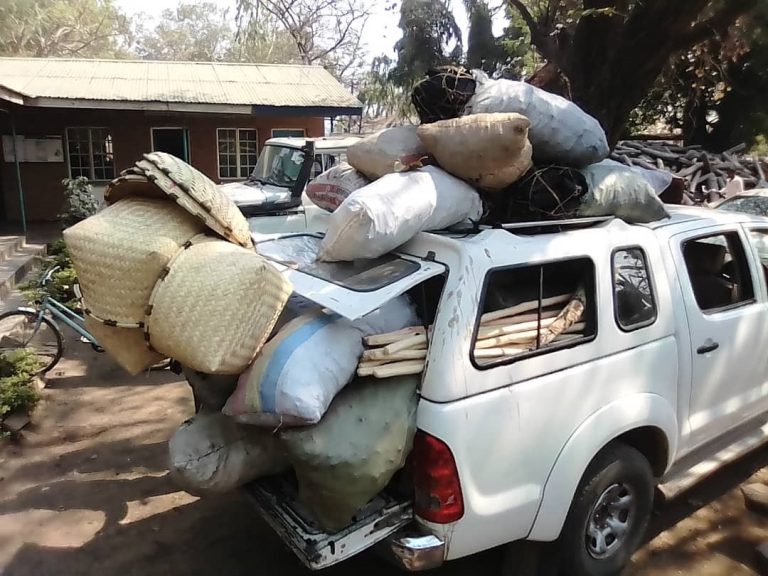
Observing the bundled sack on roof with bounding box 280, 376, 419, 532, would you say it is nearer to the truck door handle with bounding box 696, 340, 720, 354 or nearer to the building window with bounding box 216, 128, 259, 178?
the truck door handle with bounding box 696, 340, 720, 354

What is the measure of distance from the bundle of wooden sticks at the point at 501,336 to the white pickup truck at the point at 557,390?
44 mm

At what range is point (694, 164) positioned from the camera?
12.9 m

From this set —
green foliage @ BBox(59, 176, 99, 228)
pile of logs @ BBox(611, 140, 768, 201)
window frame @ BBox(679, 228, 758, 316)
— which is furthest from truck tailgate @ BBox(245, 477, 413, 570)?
pile of logs @ BBox(611, 140, 768, 201)

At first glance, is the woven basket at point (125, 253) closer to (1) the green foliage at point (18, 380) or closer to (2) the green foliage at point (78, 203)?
(1) the green foliage at point (18, 380)

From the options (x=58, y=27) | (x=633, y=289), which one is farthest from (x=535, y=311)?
(x=58, y=27)

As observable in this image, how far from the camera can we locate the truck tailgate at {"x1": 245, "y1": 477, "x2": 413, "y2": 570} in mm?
2383

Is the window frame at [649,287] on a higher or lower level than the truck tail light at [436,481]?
higher

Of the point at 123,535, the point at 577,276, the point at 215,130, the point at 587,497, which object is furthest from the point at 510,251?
the point at 215,130

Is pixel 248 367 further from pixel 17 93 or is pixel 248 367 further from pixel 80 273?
pixel 17 93

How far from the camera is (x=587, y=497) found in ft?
9.34

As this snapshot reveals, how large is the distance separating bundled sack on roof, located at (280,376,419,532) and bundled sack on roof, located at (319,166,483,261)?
23.3 inches

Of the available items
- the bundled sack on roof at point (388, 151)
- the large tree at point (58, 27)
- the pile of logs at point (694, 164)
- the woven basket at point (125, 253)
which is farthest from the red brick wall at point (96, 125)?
the large tree at point (58, 27)

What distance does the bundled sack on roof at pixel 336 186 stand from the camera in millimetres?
3953

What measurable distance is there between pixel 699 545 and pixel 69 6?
46.3 metres
